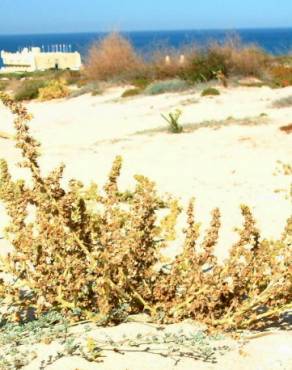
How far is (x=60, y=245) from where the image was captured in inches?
132

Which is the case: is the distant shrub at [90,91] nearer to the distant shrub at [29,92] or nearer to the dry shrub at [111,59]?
the dry shrub at [111,59]

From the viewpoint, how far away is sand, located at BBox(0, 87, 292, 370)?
117 inches

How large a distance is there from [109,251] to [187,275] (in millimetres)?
435

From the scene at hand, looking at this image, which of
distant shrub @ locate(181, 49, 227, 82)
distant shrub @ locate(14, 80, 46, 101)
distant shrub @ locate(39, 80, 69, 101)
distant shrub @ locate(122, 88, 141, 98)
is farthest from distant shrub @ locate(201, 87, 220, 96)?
distant shrub @ locate(14, 80, 46, 101)

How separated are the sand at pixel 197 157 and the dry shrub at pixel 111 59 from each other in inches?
229

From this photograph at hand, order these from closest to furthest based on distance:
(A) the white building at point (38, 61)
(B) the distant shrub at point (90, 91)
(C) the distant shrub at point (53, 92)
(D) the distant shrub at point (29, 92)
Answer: (B) the distant shrub at point (90, 91), (C) the distant shrub at point (53, 92), (D) the distant shrub at point (29, 92), (A) the white building at point (38, 61)

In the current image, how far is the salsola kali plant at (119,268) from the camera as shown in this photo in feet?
10.6

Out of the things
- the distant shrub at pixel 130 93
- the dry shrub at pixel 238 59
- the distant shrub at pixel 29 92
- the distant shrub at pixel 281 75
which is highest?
the dry shrub at pixel 238 59

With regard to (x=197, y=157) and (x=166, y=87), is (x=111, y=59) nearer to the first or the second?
(x=166, y=87)

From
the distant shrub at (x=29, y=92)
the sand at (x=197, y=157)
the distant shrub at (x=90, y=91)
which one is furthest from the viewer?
the distant shrub at (x=29, y=92)

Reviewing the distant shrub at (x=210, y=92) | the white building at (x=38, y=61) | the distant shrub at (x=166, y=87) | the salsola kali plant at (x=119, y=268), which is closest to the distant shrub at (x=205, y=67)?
the distant shrub at (x=166, y=87)

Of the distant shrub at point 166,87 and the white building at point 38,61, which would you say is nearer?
the distant shrub at point 166,87

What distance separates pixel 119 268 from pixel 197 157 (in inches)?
262

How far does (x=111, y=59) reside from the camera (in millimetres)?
24609
